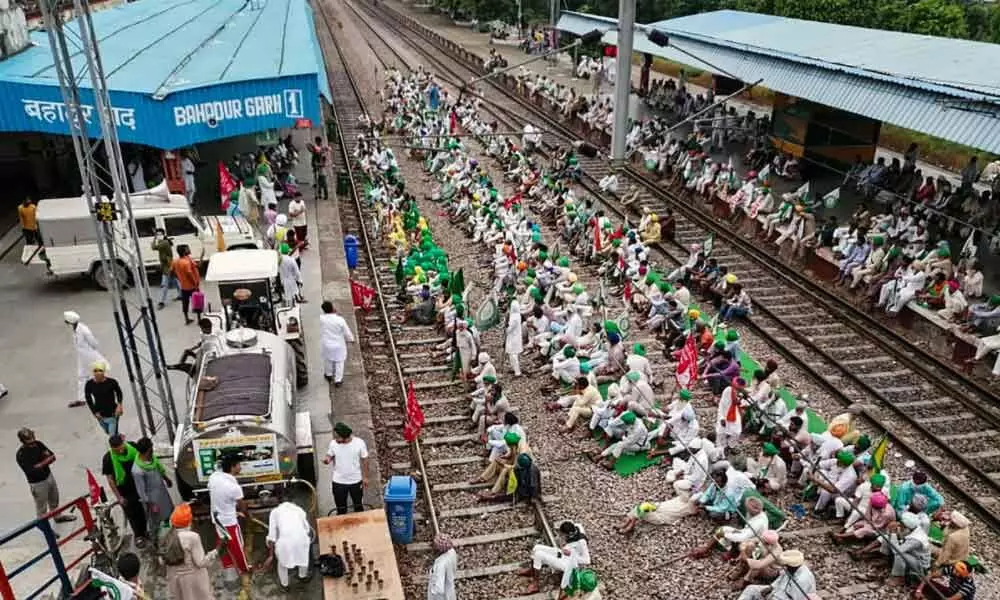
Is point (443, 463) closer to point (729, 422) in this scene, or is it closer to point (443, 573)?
point (443, 573)

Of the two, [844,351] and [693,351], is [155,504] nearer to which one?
[693,351]

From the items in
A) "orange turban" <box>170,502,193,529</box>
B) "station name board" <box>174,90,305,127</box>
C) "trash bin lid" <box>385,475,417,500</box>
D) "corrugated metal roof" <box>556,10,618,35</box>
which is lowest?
"trash bin lid" <box>385,475,417,500</box>

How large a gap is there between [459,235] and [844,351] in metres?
9.80

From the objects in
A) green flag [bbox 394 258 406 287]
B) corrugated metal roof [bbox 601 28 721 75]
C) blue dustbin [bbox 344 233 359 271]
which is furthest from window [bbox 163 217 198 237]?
corrugated metal roof [bbox 601 28 721 75]

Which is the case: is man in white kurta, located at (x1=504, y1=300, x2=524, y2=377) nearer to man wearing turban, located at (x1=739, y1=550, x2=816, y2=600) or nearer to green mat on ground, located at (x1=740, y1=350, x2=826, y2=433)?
green mat on ground, located at (x1=740, y1=350, x2=826, y2=433)

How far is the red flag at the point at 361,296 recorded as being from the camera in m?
16.2

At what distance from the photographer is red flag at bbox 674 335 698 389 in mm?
12641

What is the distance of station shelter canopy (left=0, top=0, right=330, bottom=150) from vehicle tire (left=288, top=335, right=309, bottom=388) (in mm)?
6759

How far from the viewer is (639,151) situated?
26.9 metres

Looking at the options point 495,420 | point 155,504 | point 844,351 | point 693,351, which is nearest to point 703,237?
point 844,351

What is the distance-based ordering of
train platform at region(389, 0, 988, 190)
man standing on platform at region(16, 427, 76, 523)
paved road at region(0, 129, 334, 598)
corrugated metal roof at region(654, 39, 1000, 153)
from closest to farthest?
man standing on platform at region(16, 427, 76, 523) < paved road at region(0, 129, 334, 598) < corrugated metal roof at region(654, 39, 1000, 153) < train platform at region(389, 0, 988, 190)

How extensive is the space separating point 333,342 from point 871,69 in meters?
15.0

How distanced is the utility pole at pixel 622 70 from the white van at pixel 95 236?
8167 mm

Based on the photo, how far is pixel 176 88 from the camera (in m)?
18.3
